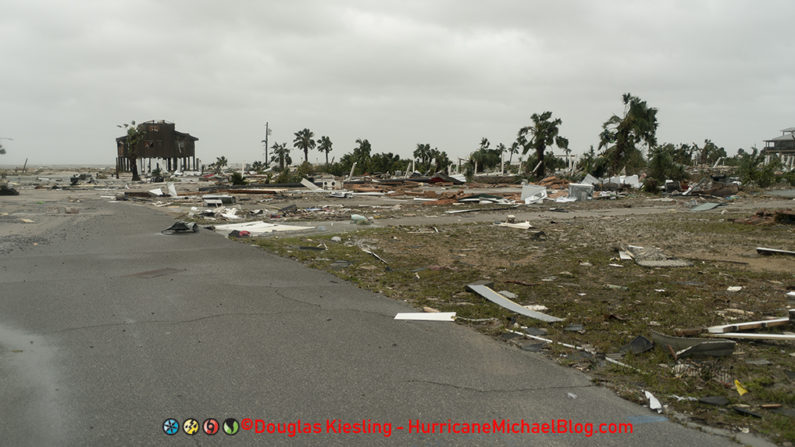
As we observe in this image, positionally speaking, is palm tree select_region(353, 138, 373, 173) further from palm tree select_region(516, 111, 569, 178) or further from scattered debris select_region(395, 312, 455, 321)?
scattered debris select_region(395, 312, 455, 321)

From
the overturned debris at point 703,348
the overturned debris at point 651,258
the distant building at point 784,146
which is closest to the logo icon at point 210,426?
the overturned debris at point 703,348

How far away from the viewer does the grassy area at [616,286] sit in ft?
13.5

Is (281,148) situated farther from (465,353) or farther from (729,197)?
(465,353)

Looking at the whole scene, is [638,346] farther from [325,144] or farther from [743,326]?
[325,144]

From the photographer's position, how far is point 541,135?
46.8m

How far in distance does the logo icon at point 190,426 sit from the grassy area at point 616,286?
317cm

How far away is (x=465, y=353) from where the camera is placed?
190 inches

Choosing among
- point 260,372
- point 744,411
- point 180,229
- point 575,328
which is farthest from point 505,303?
point 180,229

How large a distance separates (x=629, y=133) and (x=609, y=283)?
3509 centimetres

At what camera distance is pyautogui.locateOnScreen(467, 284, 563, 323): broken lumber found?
237 inches

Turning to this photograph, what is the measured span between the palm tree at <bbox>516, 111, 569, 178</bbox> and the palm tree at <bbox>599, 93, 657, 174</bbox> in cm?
682

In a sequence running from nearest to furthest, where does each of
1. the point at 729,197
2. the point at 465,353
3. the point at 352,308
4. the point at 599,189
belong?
the point at 465,353 → the point at 352,308 → the point at 729,197 → the point at 599,189

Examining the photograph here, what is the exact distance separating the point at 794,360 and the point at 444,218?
15147 millimetres

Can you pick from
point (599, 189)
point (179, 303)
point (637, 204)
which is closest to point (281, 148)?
point (599, 189)
